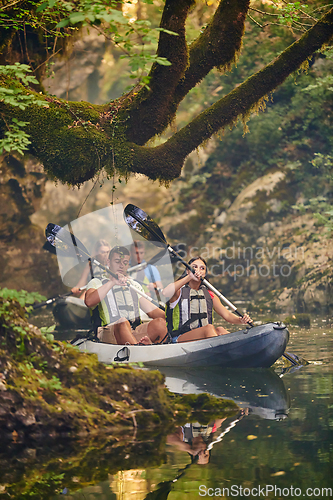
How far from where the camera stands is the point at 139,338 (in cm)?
709

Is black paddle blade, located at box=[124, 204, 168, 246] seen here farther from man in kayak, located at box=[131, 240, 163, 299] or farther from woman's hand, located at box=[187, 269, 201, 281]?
woman's hand, located at box=[187, 269, 201, 281]

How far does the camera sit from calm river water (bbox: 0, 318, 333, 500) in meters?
2.95

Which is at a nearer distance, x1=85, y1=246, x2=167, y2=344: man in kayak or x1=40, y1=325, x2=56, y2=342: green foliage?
x1=40, y1=325, x2=56, y2=342: green foliage

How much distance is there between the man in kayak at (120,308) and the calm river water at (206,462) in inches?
82.9

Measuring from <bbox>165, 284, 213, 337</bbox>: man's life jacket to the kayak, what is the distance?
22 centimetres

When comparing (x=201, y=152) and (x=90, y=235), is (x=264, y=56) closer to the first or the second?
(x=201, y=152)

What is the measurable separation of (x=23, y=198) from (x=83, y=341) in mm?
8194

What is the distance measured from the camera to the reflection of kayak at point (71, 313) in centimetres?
1039

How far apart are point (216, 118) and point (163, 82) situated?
98cm

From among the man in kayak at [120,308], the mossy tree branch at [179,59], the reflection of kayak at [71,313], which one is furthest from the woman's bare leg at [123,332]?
the reflection of kayak at [71,313]

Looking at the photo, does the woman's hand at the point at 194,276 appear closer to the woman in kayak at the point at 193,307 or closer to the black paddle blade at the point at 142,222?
the woman in kayak at the point at 193,307

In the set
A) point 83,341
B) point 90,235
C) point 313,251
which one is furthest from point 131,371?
point 90,235

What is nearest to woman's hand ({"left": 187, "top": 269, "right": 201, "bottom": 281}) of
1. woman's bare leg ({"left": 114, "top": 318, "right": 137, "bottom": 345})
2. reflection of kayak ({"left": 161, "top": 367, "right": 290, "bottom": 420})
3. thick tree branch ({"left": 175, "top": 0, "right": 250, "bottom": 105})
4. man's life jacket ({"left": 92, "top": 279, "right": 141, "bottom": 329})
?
man's life jacket ({"left": 92, "top": 279, "right": 141, "bottom": 329})

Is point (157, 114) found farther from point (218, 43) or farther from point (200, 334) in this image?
point (200, 334)
